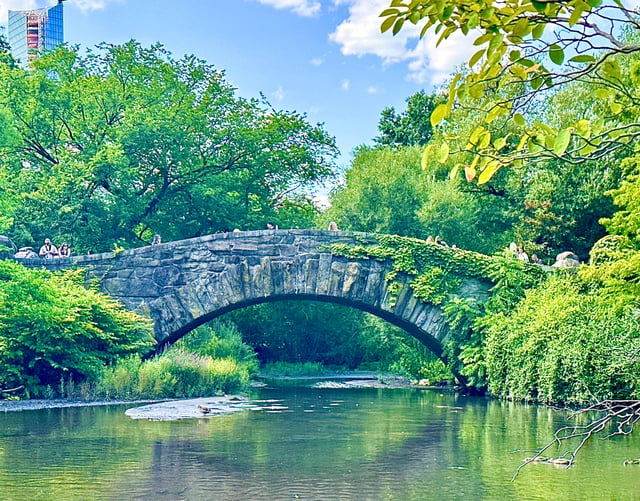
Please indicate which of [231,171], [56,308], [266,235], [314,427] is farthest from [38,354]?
[231,171]

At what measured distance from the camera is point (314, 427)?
41.2 ft

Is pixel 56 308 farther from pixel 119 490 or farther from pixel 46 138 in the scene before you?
pixel 46 138

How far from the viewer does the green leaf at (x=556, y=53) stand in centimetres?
334

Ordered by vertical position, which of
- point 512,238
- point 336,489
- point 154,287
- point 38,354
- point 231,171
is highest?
point 231,171

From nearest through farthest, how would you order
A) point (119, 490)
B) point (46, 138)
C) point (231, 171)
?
point (119, 490) < point (46, 138) < point (231, 171)

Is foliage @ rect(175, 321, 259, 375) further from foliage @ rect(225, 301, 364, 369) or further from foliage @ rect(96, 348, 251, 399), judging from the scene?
foliage @ rect(225, 301, 364, 369)

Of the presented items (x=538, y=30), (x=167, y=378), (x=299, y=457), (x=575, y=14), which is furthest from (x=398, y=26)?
(x=167, y=378)

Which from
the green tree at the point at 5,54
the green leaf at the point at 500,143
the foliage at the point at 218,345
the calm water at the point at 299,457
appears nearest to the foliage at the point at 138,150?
the green tree at the point at 5,54

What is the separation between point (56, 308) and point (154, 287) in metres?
2.85

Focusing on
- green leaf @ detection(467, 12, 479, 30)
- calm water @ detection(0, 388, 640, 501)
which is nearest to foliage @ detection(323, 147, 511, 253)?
calm water @ detection(0, 388, 640, 501)

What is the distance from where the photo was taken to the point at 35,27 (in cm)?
9806

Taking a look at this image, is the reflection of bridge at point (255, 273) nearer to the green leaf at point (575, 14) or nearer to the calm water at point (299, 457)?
the calm water at point (299, 457)

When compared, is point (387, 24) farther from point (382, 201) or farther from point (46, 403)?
point (382, 201)

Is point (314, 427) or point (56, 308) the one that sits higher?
point (56, 308)
